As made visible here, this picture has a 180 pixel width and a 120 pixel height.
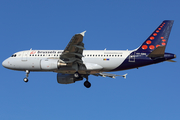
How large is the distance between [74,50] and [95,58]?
3942mm

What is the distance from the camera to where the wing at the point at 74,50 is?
39469mm

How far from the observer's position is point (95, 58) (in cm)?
4469

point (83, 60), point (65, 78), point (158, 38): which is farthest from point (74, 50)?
point (158, 38)

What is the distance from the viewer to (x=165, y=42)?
146ft

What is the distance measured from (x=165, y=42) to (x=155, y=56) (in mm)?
3414

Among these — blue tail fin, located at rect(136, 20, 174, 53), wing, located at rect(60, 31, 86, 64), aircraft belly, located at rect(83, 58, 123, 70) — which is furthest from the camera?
blue tail fin, located at rect(136, 20, 174, 53)

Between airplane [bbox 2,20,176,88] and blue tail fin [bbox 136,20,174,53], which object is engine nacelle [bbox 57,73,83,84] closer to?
airplane [bbox 2,20,176,88]

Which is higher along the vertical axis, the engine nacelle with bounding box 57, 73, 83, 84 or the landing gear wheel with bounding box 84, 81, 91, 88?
the engine nacelle with bounding box 57, 73, 83, 84

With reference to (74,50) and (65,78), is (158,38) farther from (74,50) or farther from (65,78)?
(65,78)

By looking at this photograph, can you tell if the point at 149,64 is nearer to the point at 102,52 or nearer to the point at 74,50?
the point at 102,52

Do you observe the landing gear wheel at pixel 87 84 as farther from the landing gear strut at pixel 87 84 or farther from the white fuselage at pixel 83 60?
the white fuselage at pixel 83 60

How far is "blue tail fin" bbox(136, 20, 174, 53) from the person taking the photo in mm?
44406

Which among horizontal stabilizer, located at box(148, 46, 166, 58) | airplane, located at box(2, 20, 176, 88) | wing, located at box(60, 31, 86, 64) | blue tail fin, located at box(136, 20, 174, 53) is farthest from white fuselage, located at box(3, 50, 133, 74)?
Result: horizontal stabilizer, located at box(148, 46, 166, 58)

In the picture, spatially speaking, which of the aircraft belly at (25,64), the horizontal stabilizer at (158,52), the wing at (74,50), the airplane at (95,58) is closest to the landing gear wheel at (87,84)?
the airplane at (95,58)
